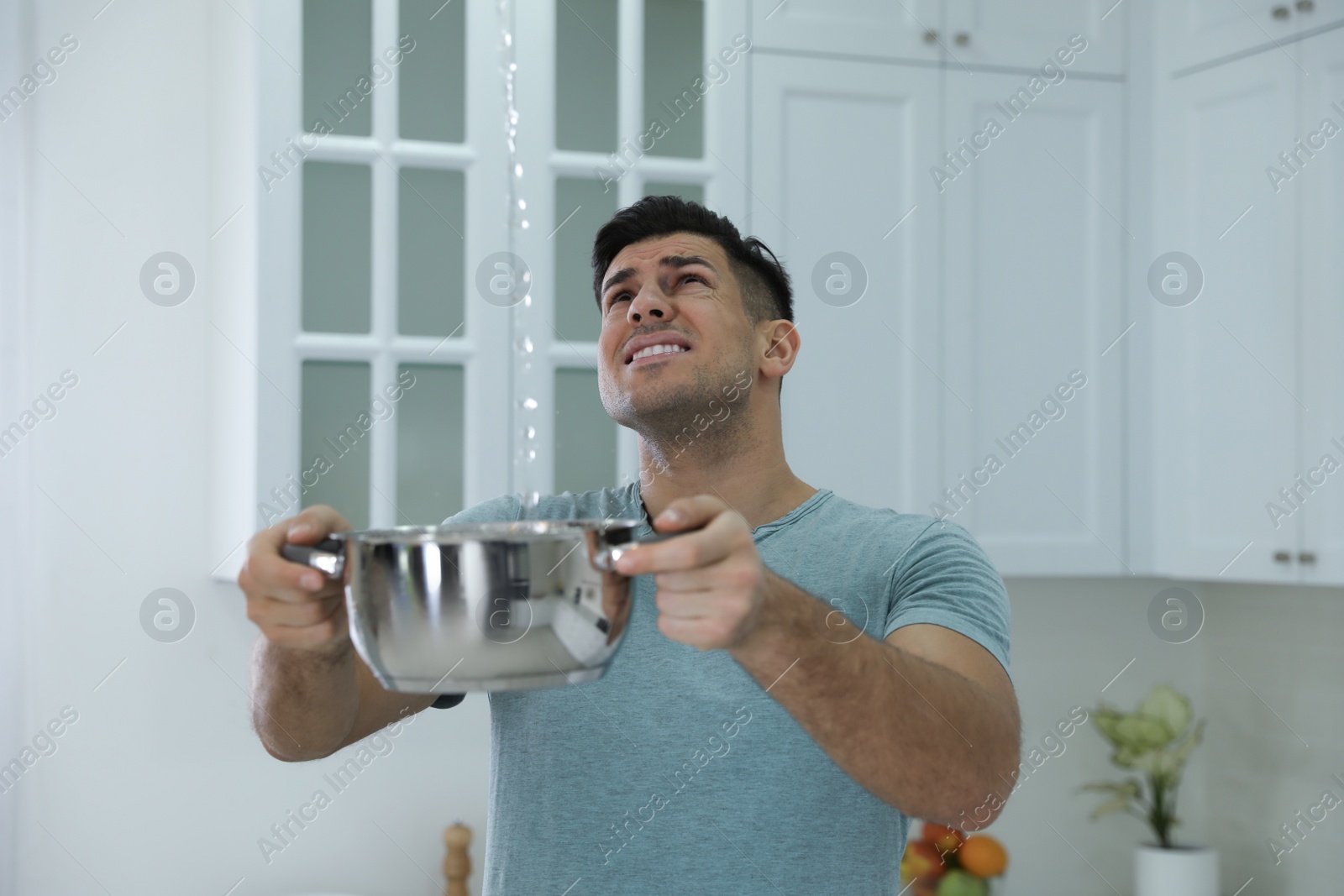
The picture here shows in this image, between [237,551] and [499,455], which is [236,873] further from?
[499,455]

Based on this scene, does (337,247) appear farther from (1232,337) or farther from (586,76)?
(1232,337)

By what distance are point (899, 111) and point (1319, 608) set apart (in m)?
1.23

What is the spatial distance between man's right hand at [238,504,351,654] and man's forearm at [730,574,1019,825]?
0.97ft

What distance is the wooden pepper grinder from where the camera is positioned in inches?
78.7

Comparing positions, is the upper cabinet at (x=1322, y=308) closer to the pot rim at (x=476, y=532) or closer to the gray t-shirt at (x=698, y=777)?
the gray t-shirt at (x=698, y=777)

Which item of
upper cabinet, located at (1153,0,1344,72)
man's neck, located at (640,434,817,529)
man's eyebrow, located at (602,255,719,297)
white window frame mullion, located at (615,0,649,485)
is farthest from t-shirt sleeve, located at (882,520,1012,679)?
upper cabinet, located at (1153,0,1344,72)

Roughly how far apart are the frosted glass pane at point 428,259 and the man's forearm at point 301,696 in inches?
33.0

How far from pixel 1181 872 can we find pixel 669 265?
1.59 m

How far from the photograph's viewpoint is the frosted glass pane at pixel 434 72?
1798 millimetres

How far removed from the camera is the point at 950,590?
3.59 feet

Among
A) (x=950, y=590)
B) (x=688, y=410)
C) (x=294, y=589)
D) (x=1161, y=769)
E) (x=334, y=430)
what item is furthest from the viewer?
(x=1161, y=769)

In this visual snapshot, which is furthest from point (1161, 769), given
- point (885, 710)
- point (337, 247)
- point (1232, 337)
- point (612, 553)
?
point (612, 553)

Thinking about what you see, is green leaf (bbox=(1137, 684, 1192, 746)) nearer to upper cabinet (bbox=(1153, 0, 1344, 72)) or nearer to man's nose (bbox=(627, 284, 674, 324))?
upper cabinet (bbox=(1153, 0, 1344, 72))

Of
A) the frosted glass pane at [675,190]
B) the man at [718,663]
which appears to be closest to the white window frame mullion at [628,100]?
the frosted glass pane at [675,190]
